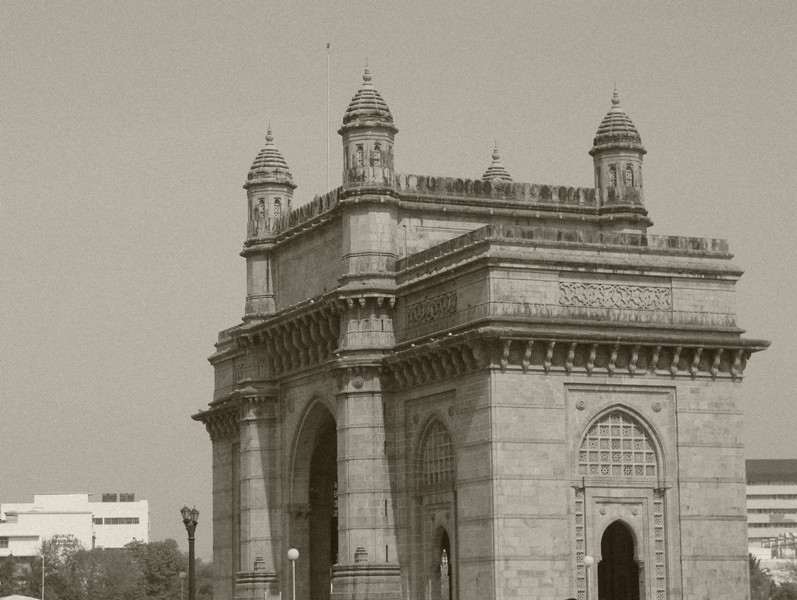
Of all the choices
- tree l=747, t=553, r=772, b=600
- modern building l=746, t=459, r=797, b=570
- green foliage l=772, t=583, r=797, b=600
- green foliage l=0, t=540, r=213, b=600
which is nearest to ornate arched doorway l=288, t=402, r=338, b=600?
green foliage l=772, t=583, r=797, b=600

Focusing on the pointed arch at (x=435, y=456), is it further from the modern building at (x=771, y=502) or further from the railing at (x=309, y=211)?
the modern building at (x=771, y=502)

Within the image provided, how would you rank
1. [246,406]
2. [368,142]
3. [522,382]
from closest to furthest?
[522,382], [368,142], [246,406]

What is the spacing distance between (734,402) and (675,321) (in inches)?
120

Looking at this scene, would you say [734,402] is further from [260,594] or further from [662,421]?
[260,594]

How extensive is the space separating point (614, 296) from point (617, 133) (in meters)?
10.9

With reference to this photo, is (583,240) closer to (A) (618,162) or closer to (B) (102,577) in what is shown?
(A) (618,162)

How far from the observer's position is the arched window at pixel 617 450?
52031 millimetres

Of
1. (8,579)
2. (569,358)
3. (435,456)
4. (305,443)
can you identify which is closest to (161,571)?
(8,579)

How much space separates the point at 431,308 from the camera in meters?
54.9

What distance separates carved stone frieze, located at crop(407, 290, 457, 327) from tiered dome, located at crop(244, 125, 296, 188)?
11971mm

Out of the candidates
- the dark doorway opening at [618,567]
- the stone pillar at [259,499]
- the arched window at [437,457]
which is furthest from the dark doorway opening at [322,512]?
the dark doorway opening at [618,567]

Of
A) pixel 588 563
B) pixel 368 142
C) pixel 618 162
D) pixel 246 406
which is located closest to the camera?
pixel 588 563

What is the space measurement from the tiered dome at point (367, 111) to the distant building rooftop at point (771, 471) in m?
116

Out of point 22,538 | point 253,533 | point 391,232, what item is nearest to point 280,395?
point 253,533
